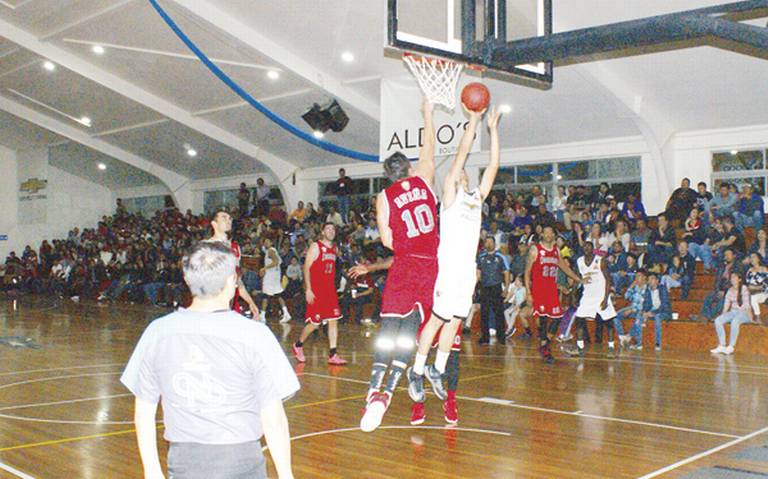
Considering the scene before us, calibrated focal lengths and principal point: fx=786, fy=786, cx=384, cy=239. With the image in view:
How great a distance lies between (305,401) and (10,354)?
18.8 ft

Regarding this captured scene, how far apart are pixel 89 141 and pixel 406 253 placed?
24006mm

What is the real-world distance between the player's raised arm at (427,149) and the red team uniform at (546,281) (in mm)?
4422

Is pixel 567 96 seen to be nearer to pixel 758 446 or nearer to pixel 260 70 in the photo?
pixel 260 70

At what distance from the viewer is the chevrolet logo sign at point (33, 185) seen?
30.9 m

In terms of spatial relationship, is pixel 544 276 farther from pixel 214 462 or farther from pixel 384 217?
pixel 214 462

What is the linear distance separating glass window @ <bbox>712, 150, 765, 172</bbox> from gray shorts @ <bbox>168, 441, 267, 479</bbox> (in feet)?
54.6

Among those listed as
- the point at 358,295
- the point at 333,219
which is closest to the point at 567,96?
the point at 358,295

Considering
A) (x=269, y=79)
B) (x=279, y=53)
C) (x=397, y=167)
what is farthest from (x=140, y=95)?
(x=397, y=167)

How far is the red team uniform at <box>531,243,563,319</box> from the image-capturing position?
9852 millimetres

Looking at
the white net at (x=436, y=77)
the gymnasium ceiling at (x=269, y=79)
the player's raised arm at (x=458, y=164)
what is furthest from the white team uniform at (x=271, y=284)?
the player's raised arm at (x=458, y=164)

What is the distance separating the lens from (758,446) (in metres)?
5.28

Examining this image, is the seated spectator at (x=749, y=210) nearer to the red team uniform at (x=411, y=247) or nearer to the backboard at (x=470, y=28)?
the backboard at (x=470, y=28)

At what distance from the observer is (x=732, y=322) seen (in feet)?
39.4

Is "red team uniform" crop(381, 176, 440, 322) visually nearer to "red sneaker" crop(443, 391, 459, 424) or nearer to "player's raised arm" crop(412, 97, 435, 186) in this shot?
"player's raised arm" crop(412, 97, 435, 186)
